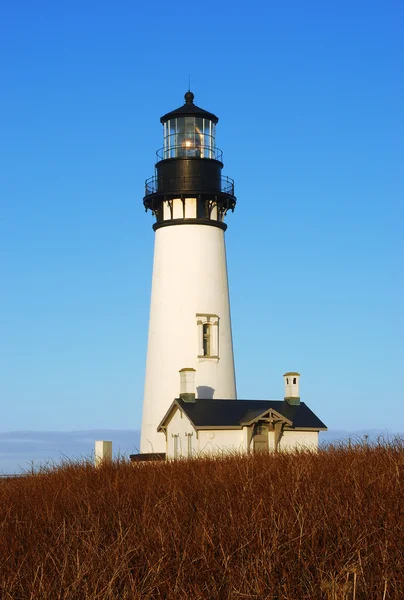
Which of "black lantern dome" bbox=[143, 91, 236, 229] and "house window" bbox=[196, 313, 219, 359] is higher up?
"black lantern dome" bbox=[143, 91, 236, 229]

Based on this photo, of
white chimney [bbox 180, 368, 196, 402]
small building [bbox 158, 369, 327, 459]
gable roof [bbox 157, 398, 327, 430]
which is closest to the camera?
small building [bbox 158, 369, 327, 459]

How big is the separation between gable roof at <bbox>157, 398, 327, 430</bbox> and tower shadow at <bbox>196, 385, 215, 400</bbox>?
1558mm

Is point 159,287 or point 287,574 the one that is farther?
point 159,287

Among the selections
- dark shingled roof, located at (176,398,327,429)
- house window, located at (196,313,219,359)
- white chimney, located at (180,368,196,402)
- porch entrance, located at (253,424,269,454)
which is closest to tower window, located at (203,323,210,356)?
house window, located at (196,313,219,359)

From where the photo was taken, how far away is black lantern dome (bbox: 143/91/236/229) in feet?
96.2

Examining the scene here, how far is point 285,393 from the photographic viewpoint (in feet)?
91.8

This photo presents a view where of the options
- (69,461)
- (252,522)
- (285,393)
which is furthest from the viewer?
(285,393)

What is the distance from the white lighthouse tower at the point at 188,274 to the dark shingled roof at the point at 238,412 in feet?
6.52

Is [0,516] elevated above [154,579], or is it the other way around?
[0,516]

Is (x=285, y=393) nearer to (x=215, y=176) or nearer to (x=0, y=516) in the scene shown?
(x=215, y=176)

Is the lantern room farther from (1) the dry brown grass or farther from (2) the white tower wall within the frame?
(1) the dry brown grass

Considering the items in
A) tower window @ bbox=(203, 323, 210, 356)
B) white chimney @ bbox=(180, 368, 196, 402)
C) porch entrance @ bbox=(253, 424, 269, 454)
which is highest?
tower window @ bbox=(203, 323, 210, 356)

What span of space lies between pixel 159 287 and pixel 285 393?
5537 mm

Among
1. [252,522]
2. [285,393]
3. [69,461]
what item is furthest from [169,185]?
[252,522]
